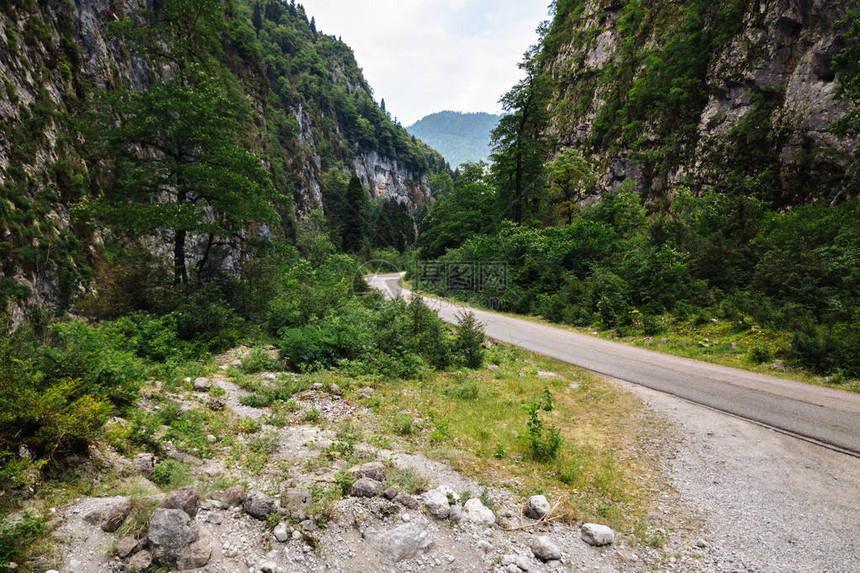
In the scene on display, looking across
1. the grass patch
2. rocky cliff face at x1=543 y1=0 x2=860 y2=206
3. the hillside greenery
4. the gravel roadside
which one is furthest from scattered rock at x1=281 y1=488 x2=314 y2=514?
rocky cliff face at x1=543 y1=0 x2=860 y2=206

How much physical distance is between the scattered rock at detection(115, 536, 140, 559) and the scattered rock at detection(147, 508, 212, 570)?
9 centimetres

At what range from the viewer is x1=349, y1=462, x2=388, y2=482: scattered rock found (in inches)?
158

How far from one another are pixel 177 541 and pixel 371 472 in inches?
Answer: 75.8

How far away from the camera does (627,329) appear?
44.4 ft

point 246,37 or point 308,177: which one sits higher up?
point 246,37

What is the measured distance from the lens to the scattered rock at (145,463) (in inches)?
143

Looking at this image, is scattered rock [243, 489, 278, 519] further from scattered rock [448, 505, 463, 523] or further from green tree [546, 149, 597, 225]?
green tree [546, 149, 597, 225]

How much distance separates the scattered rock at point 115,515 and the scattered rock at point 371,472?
206 cm

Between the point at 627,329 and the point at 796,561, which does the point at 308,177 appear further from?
the point at 796,561

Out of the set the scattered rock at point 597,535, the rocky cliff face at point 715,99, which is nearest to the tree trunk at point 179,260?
the scattered rock at point 597,535

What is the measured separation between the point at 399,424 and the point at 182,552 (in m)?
3.54

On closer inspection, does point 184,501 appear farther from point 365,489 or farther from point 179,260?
point 179,260

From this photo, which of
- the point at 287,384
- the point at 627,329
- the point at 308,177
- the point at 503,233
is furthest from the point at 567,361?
the point at 308,177

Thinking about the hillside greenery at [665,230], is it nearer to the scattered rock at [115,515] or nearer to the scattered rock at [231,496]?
the scattered rock at [231,496]
